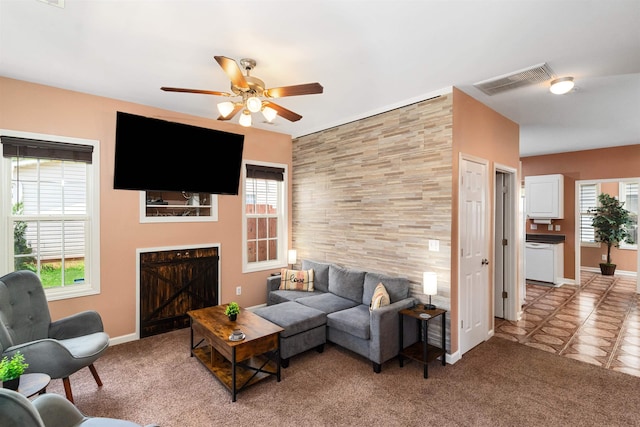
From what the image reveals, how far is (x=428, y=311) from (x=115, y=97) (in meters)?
4.21

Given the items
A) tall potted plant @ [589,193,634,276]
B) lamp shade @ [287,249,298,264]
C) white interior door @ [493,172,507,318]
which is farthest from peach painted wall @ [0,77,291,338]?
tall potted plant @ [589,193,634,276]

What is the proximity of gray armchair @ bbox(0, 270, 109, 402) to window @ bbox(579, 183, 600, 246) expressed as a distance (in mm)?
9745

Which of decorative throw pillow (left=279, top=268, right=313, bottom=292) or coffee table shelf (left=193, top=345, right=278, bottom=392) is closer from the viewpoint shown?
coffee table shelf (left=193, top=345, right=278, bottom=392)

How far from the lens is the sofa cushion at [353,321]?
309cm

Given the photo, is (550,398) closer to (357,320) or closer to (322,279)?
(357,320)

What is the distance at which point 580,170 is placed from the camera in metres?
6.49

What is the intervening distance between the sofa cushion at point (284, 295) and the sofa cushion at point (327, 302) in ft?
0.48

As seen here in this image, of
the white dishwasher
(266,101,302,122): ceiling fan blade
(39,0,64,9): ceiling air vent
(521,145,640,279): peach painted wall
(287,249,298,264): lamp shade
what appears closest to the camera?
(39,0,64,9): ceiling air vent

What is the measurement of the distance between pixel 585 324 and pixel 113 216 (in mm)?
6293

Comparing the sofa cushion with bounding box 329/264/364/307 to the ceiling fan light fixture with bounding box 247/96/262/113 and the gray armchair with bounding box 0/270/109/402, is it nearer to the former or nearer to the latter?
the ceiling fan light fixture with bounding box 247/96/262/113

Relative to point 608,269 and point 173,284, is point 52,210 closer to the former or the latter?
point 173,284

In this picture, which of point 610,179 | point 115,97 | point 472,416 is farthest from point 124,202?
point 610,179

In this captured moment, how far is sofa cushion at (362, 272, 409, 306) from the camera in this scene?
136 inches

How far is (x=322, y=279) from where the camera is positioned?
440 centimetres
